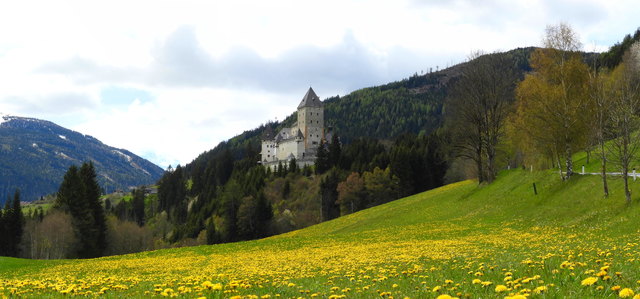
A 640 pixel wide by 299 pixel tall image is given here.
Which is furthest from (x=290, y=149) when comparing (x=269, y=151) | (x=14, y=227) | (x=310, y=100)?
(x=14, y=227)

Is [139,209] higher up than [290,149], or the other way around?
[290,149]

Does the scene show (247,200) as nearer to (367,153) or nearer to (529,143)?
(367,153)

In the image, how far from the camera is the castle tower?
607ft

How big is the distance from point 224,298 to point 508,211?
38747 mm

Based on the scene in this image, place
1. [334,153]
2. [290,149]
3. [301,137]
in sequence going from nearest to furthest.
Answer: [334,153], [301,137], [290,149]

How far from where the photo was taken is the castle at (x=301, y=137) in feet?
581

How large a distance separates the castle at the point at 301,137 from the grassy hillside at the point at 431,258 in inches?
4548

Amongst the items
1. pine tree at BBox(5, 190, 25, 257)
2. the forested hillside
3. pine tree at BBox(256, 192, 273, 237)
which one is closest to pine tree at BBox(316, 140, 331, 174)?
the forested hillside

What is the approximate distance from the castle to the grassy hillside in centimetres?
11552

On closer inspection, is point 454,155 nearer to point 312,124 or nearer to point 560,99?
point 560,99

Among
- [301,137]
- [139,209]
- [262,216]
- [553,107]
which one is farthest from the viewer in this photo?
[139,209]

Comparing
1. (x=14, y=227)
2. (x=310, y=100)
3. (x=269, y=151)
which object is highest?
(x=310, y=100)

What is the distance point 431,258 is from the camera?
17.5 meters

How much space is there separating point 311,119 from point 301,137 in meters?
13.4
